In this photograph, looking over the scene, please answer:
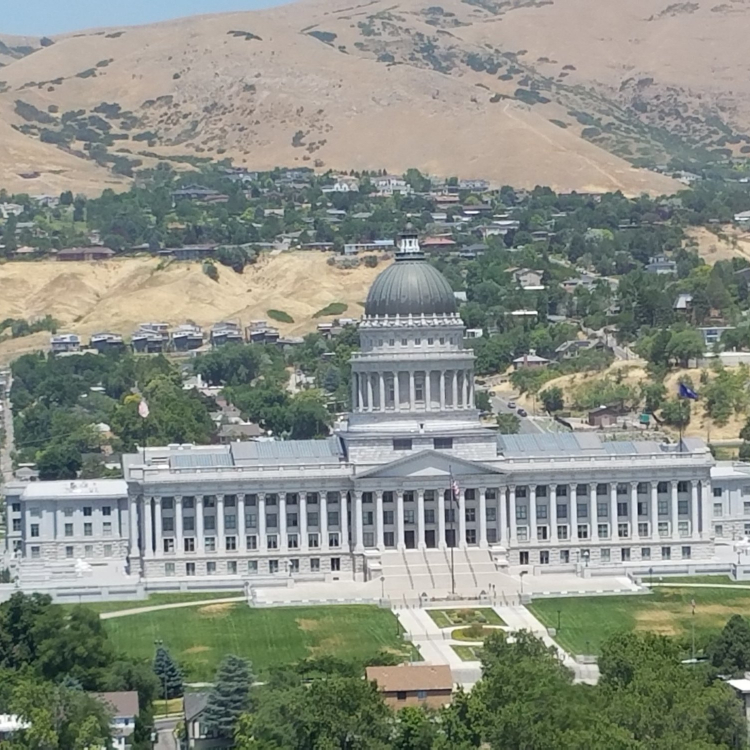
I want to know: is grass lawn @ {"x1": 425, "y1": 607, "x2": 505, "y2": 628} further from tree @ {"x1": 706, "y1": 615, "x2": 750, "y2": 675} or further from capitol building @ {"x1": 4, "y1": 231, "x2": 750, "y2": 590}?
tree @ {"x1": 706, "y1": 615, "x2": 750, "y2": 675}

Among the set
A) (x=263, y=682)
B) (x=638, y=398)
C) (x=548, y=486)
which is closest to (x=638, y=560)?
(x=548, y=486)

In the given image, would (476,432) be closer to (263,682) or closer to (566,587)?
(566,587)

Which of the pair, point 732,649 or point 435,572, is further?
point 435,572

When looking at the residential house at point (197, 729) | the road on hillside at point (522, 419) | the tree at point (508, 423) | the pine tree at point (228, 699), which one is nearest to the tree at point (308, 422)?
the tree at point (508, 423)

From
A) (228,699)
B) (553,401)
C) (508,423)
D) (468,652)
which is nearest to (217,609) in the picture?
(468,652)

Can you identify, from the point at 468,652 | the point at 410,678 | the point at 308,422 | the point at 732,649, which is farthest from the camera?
the point at 308,422

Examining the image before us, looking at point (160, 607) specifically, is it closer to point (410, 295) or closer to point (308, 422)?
point (410, 295)

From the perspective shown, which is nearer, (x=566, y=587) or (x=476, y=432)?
(x=566, y=587)
